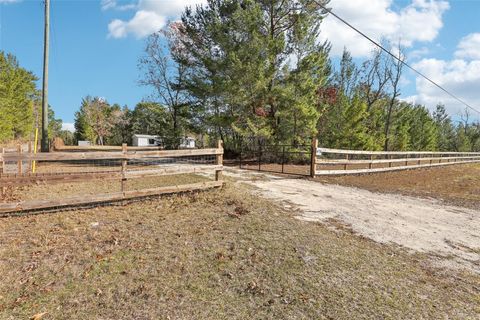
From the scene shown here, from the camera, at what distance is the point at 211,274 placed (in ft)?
12.1

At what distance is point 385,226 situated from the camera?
19.3 ft

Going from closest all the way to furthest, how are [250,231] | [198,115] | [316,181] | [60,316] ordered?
[60,316] < [250,231] < [316,181] < [198,115]

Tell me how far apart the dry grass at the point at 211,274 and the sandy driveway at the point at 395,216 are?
666 mm

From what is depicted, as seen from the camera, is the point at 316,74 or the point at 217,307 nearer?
the point at 217,307

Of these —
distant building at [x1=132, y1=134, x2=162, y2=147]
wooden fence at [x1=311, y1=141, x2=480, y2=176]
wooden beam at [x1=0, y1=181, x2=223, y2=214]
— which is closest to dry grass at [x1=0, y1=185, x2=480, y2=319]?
wooden beam at [x1=0, y1=181, x2=223, y2=214]

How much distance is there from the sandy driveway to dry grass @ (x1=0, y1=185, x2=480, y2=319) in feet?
2.18

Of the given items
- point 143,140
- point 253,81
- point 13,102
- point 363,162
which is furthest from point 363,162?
point 143,140

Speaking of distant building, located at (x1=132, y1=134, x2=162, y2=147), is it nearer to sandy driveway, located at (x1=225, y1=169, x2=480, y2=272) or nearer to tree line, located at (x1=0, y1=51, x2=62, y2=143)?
tree line, located at (x1=0, y1=51, x2=62, y2=143)

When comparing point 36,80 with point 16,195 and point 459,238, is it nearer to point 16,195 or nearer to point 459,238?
point 16,195

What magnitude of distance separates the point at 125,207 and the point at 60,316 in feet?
11.8

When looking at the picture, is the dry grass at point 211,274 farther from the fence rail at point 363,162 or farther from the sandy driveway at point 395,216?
the fence rail at point 363,162

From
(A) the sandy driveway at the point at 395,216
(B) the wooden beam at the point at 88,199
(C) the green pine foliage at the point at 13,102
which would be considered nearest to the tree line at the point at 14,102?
(C) the green pine foliage at the point at 13,102

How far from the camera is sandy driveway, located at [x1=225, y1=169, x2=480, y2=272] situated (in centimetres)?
496

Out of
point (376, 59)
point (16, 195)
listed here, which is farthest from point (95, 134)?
point (16, 195)
